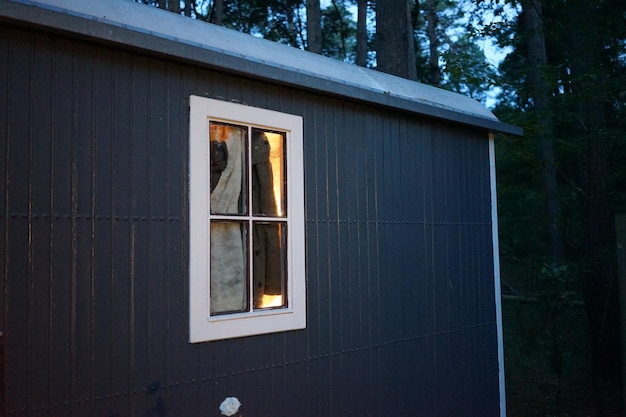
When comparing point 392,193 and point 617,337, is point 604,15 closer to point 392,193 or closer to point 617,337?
point 617,337

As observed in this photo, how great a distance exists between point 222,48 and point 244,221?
100 centimetres

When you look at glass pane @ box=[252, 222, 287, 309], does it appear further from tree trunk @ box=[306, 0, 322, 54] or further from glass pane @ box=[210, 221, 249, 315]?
tree trunk @ box=[306, 0, 322, 54]

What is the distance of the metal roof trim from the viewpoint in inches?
124

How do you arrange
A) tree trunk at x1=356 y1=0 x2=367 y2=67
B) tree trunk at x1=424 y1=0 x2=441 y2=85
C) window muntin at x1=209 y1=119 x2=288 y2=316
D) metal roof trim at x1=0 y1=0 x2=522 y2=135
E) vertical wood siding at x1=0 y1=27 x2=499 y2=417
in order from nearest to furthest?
vertical wood siding at x1=0 y1=27 x2=499 y2=417 < metal roof trim at x1=0 y1=0 x2=522 y2=135 < window muntin at x1=209 y1=119 x2=288 y2=316 < tree trunk at x1=356 y1=0 x2=367 y2=67 < tree trunk at x1=424 y1=0 x2=441 y2=85

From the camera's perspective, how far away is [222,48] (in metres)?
3.97

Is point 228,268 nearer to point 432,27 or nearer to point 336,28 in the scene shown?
point 336,28

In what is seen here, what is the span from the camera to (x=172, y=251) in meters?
3.56

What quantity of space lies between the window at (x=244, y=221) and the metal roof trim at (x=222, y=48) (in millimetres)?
254

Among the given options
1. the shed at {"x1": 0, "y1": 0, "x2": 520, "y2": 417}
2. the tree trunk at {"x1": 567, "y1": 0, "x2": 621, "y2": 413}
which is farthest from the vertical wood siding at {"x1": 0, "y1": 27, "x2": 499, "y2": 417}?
the tree trunk at {"x1": 567, "y1": 0, "x2": 621, "y2": 413}

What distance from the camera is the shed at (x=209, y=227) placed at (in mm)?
3053

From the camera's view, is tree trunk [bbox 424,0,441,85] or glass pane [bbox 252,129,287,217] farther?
tree trunk [bbox 424,0,441,85]

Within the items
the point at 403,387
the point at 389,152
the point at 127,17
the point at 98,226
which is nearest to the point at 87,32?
the point at 127,17

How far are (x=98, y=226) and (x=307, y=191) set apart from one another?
1443mm

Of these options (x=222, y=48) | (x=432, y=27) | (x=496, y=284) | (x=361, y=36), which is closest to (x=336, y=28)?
(x=432, y=27)
